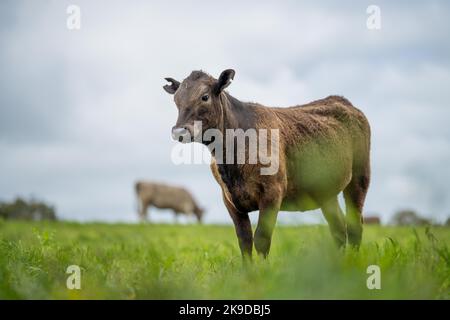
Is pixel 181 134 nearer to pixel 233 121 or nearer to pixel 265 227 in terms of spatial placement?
pixel 233 121

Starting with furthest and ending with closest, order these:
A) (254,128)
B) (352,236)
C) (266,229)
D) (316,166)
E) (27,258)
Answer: (352,236) → (316,166) → (254,128) → (266,229) → (27,258)

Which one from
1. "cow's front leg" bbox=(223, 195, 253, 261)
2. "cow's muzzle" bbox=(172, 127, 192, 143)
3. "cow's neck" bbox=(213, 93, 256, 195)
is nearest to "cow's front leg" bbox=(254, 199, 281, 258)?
"cow's front leg" bbox=(223, 195, 253, 261)

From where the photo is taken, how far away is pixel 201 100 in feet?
24.7

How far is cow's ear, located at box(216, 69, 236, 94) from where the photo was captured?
7.71 meters

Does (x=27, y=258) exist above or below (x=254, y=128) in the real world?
below

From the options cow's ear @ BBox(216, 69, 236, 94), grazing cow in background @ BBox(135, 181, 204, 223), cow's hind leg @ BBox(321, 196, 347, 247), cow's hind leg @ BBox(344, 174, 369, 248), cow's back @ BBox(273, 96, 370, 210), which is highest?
cow's ear @ BBox(216, 69, 236, 94)

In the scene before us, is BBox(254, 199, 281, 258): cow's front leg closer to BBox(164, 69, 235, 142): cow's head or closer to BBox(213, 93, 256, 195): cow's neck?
BBox(213, 93, 256, 195): cow's neck

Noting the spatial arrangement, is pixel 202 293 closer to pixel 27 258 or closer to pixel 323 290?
pixel 323 290

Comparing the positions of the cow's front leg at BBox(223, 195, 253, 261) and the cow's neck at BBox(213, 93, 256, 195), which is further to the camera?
the cow's front leg at BBox(223, 195, 253, 261)

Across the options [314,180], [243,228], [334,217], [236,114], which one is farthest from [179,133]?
[334,217]

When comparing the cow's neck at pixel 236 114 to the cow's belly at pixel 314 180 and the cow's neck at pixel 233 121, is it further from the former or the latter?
the cow's belly at pixel 314 180
